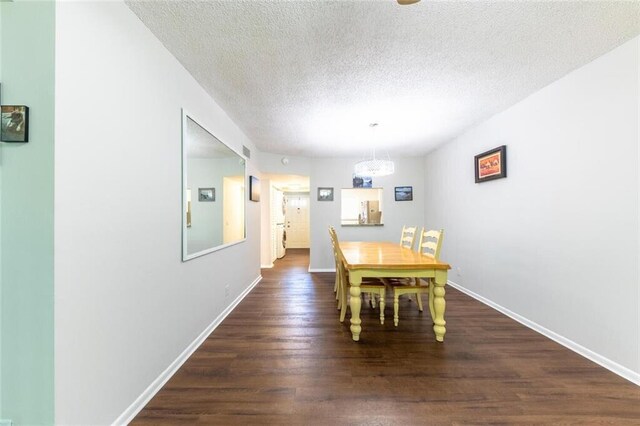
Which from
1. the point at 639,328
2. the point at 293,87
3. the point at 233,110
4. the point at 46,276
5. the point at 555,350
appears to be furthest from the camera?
the point at 233,110

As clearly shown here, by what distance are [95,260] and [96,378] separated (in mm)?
579

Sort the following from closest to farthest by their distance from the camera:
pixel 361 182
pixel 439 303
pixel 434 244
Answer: pixel 439 303
pixel 434 244
pixel 361 182

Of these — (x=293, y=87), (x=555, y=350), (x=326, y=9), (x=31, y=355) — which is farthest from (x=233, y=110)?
(x=555, y=350)

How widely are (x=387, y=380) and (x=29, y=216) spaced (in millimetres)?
2152

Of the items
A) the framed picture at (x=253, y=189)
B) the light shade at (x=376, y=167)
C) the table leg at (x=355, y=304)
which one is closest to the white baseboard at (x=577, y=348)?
the table leg at (x=355, y=304)

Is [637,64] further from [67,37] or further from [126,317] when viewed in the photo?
[126,317]

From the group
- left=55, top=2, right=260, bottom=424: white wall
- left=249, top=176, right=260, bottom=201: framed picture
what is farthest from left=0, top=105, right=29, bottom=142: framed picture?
left=249, top=176, right=260, bottom=201: framed picture

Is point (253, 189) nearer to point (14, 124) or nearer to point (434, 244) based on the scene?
point (434, 244)

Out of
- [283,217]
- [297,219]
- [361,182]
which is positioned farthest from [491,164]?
[297,219]

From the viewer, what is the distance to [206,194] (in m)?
2.32

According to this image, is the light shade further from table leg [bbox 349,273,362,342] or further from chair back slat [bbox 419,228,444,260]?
table leg [bbox 349,273,362,342]

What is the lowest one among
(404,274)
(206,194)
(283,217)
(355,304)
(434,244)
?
(355,304)

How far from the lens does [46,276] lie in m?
0.99

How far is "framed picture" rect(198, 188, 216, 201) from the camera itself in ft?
7.25
